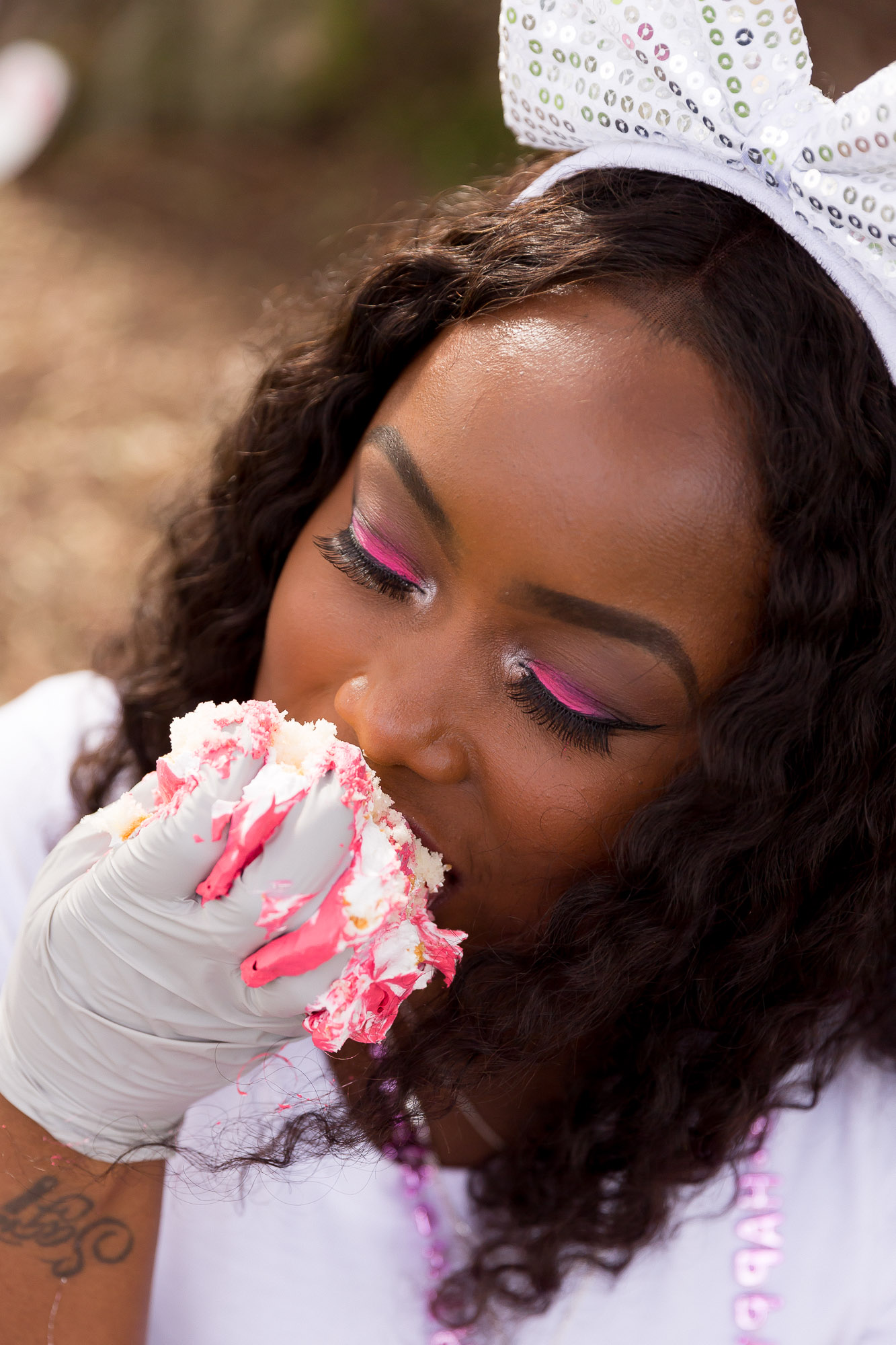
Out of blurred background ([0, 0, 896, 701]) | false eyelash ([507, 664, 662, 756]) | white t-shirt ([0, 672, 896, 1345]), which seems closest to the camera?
false eyelash ([507, 664, 662, 756])

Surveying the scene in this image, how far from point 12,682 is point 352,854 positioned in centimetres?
259

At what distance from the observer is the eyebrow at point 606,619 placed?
1.20 metres

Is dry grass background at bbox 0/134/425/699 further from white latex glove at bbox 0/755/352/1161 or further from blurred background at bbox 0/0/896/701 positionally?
white latex glove at bbox 0/755/352/1161

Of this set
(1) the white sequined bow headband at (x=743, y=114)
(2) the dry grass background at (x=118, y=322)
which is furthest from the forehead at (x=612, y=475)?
(2) the dry grass background at (x=118, y=322)

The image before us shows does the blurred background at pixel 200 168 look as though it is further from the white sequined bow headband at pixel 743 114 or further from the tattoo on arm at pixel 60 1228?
the tattoo on arm at pixel 60 1228

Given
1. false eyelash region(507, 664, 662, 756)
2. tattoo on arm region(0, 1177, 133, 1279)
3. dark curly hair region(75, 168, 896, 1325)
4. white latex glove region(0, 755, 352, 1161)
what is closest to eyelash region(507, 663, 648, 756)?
false eyelash region(507, 664, 662, 756)

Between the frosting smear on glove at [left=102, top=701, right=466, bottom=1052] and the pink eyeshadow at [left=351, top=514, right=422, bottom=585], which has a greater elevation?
the pink eyeshadow at [left=351, top=514, right=422, bottom=585]

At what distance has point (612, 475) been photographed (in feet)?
3.86

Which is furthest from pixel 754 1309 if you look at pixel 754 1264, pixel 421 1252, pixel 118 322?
pixel 118 322

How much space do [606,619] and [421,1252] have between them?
1.00 m

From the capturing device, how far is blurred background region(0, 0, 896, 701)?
14.0 ft

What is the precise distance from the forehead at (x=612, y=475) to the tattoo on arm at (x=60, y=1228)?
918 millimetres

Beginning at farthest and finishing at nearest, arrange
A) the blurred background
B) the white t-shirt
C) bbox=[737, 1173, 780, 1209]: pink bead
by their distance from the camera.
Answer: the blurred background < bbox=[737, 1173, 780, 1209]: pink bead < the white t-shirt

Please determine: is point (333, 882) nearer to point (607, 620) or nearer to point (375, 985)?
point (375, 985)
